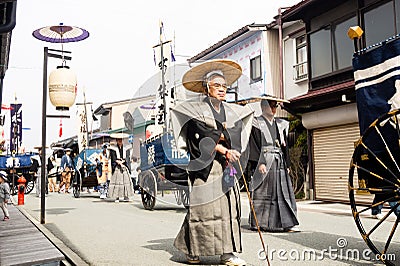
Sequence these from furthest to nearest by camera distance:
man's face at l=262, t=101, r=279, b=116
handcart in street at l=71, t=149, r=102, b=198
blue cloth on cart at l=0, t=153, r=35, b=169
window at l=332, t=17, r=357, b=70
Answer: blue cloth on cart at l=0, t=153, r=35, b=169
handcart in street at l=71, t=149, r=102, b=198
window at l=332, t=17, r=357, b=70
man's face at l=262, t=101, r=279, b=116

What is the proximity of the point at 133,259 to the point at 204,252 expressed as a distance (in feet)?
3.24

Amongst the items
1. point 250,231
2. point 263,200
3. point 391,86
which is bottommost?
point 250,231

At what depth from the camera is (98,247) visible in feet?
20.6

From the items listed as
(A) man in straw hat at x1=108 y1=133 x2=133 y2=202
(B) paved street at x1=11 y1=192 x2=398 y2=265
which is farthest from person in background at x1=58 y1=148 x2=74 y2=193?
(B) paved street at x1=11 y1=192 x2=398 y2=265

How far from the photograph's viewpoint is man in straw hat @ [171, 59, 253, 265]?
4945 millimetres

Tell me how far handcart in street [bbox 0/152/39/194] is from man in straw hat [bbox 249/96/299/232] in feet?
50.2

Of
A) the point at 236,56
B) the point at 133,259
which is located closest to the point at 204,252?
the point at 133,259

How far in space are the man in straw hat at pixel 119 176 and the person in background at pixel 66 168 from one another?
6.34 m

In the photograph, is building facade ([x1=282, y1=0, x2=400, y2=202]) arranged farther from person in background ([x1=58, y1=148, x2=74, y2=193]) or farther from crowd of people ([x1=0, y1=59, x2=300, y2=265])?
person in background ([x1=58, y1=148, x2=74, y2=193])

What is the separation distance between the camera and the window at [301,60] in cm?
1882

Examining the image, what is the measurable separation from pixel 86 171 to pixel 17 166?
369 cm

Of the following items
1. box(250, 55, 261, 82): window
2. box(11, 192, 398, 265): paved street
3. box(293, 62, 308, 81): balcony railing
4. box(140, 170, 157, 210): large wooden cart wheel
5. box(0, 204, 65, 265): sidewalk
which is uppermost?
box(250, 55, 261, 82): window

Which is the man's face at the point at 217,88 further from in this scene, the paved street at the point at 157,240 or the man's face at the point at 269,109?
the man's face at the point at 269,109

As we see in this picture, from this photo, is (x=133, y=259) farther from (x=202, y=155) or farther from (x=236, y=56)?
(x=236, y=56)
